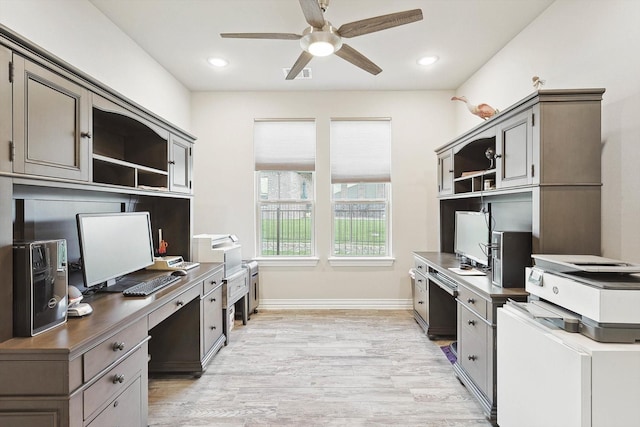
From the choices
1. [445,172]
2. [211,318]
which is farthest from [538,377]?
[445,172]

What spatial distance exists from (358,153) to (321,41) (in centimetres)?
226

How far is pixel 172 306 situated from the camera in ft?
7.16

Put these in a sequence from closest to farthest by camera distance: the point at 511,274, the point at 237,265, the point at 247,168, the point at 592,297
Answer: the point at 592,297 → the point at 511,274 → the point at 237,265 → the point at 247,168

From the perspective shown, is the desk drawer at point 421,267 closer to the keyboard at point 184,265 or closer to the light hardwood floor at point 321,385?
the light hardwood floor at point 321,385

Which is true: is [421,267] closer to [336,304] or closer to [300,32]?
[336,304]

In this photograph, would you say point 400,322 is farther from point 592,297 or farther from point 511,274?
point 592,297

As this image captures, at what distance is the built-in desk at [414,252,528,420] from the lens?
81.4 inches

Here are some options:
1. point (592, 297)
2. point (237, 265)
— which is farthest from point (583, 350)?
point (237, 265)

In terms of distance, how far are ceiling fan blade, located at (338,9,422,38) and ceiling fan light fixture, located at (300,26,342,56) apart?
2.6 inches

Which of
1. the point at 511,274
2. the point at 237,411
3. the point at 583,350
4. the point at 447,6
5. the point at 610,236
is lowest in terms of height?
the point at 237,411

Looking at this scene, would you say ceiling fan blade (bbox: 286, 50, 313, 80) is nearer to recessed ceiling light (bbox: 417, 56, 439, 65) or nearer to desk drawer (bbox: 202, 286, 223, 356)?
recessed ceiling light (bbox: 417, 56, 439, 65)

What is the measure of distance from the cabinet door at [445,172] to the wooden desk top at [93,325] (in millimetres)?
2802

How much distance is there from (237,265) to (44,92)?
247cm

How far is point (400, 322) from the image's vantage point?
153 inches
